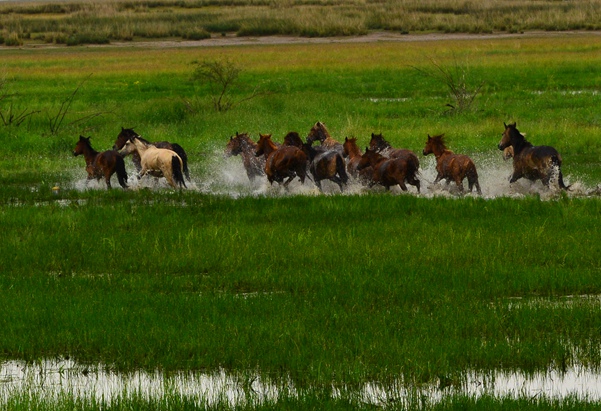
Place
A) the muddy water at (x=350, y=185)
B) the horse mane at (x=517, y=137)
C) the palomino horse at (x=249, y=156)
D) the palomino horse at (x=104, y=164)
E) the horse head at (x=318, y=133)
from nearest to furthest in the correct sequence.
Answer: the horse mane at (x=517, y=137), the muddy water at (x=350, y=185), the palomino horse at (x=104, y=164), the palomino horse at (x=249, y=156), the horse head at (x=318, y=133)

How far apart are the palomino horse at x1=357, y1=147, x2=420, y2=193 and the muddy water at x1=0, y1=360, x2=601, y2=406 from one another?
8519 mm

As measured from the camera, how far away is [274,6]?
9762 cm

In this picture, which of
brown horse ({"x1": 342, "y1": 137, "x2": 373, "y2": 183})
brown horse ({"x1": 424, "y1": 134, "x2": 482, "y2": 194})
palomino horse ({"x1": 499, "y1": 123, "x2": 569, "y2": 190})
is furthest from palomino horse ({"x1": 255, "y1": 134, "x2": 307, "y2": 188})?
palomino horse ({"x1": 499, "y1": 123, "x2": 569, "y2": 190})

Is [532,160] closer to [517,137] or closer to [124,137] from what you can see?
[517,137]

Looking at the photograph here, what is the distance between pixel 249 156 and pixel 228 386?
37.2 ft

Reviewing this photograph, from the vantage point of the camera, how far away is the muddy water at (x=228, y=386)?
307 inches

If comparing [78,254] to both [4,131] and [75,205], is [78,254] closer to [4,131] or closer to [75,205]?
[75,205]

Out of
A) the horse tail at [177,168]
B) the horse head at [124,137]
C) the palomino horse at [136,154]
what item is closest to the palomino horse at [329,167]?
the horse tail at [177,168]

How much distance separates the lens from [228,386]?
823cm

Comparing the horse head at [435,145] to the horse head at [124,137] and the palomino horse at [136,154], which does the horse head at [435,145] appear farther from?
the horse head at [124,137]

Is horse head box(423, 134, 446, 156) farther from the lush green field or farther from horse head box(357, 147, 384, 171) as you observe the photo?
the lush green field

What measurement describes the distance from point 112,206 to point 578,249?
680 centimetres

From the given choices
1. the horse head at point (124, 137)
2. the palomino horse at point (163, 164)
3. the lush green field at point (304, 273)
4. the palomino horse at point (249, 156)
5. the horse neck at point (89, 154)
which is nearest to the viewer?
the lush green field at point (304, 273)

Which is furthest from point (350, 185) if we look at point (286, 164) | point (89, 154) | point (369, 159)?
point (89, 154)
